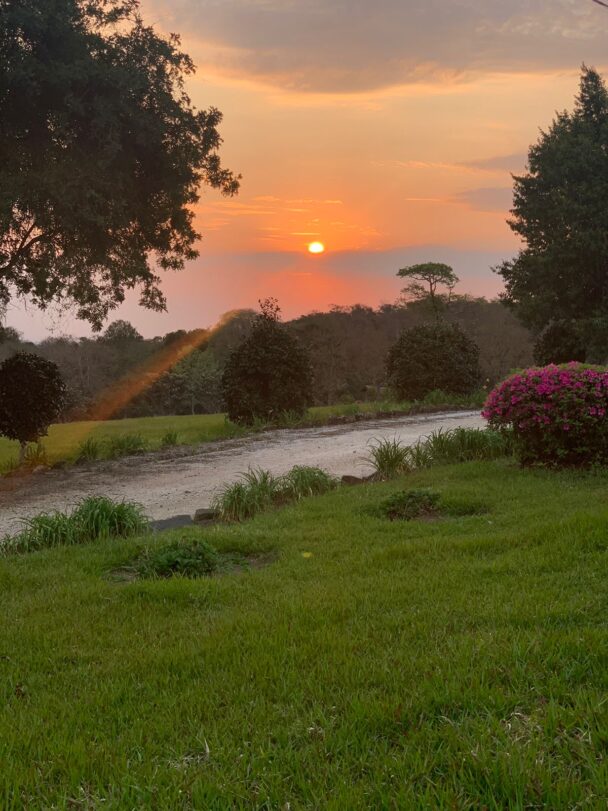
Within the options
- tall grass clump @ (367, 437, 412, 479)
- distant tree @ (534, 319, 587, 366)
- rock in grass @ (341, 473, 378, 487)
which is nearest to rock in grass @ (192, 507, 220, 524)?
rock in grass @ (341, 473, 378, 487)

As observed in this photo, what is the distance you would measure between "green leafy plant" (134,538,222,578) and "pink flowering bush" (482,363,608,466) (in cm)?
520

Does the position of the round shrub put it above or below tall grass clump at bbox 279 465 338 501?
above

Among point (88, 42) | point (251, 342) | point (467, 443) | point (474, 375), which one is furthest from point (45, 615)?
point (474, 375)

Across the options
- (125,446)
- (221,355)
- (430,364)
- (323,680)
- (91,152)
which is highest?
(91,152)

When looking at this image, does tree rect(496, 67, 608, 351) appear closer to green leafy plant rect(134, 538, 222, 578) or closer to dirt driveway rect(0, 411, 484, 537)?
dirt driveway rect(0, 411, 484, 537)

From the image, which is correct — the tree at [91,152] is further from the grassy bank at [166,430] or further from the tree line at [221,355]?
the tree line at [221,355]

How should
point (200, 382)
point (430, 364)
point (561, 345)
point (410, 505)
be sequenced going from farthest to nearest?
point (200, 382) < point (561, 345) < point (430, 364) < point (410, 505)

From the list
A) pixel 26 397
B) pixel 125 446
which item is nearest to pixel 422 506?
pixel 26 397

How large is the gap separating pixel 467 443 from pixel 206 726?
29.3 feet

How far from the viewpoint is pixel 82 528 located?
732 centimetres

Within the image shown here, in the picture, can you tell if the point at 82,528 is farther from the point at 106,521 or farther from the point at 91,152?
the point at 91,152

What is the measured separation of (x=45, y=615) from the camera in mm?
4664

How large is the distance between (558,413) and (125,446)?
28.8 feet

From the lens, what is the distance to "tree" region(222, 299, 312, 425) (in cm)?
1841
